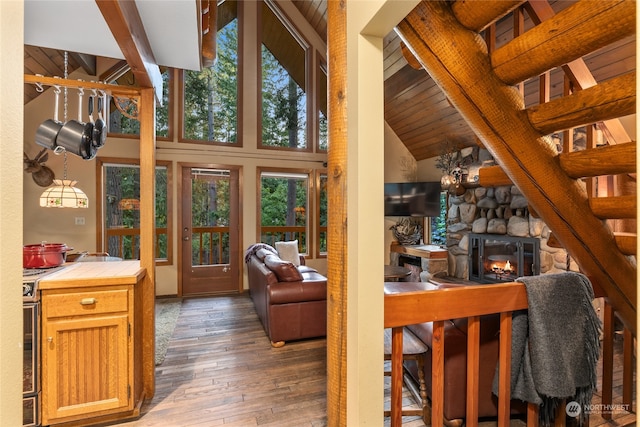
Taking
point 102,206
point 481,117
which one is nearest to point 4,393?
point 481,117

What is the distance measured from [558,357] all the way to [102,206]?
5.43m

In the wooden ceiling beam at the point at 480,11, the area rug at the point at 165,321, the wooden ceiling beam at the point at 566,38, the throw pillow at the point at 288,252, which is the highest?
the wooden ceiling beam at the point at 480,11

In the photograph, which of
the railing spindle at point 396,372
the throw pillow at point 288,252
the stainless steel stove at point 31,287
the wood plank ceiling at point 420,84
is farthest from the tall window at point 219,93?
the railing spindle at point 396,372

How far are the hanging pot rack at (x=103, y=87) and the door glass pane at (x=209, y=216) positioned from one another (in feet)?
8.93

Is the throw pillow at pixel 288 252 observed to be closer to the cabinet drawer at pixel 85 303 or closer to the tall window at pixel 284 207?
the tall window at pixel 284 207

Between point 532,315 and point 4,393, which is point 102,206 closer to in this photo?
point 4,393

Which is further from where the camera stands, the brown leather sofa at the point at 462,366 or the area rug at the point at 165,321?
the area rug at the point at 165,321

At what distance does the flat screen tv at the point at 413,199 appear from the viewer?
16.2 feet

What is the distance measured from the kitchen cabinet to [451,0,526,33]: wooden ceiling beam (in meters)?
2.26

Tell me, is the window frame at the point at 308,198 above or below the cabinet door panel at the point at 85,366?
above

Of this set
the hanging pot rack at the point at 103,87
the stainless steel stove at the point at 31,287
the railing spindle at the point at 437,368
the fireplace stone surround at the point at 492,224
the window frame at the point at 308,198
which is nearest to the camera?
the railing spindle at the point at 437,368

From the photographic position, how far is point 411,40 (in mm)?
1208

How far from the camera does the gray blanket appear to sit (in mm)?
1495

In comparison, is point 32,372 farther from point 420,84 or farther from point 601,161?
point 420,84
